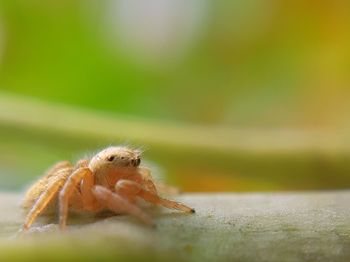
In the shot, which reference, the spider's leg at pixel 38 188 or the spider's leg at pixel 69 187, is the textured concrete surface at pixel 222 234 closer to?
the spider's leg at pixel 69 187

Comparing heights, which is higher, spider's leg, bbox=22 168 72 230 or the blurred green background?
the blurred green background

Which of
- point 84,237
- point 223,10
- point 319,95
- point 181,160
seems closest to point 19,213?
point 84,237

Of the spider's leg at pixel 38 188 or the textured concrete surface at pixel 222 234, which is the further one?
the spider's leg at pixel 38 188

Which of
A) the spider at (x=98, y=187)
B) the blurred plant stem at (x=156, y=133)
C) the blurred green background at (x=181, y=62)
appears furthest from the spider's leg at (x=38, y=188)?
the blurred green background at (x=181, y=62)

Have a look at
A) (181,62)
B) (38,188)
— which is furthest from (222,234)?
(181,62)

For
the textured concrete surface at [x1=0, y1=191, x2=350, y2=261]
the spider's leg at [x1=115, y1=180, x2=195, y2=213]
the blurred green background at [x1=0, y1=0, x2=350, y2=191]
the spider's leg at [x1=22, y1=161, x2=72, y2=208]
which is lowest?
the textured concrete surface at [x1=0, y1=191, x2=350, y2=261]

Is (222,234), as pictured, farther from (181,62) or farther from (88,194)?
(181,62)

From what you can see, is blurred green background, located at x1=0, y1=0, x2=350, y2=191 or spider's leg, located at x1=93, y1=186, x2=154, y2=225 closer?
spider's leg, located at x1=93, y1=186, x2=154, y2=225

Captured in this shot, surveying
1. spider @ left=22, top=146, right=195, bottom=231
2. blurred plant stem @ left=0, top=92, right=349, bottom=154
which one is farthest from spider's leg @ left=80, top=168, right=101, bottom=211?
blurred plant stem @ left=0, top=92, right=349, bottom=154

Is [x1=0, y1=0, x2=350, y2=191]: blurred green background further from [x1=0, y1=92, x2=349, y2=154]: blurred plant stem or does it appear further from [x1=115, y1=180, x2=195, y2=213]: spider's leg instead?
[x1=115, y1=180, x2=195, y2=213]: spider's leg

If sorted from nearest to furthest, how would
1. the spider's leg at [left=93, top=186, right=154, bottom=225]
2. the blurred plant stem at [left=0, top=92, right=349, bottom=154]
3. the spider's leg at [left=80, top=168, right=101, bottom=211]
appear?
the spider's leg at [left=93, top=186, right=154, bottom=225], the spider's leg at [left=80, top=168, right=101, bottom=211], the blurred plant stem at [left=0, top=92, right=349, bottom=154]
